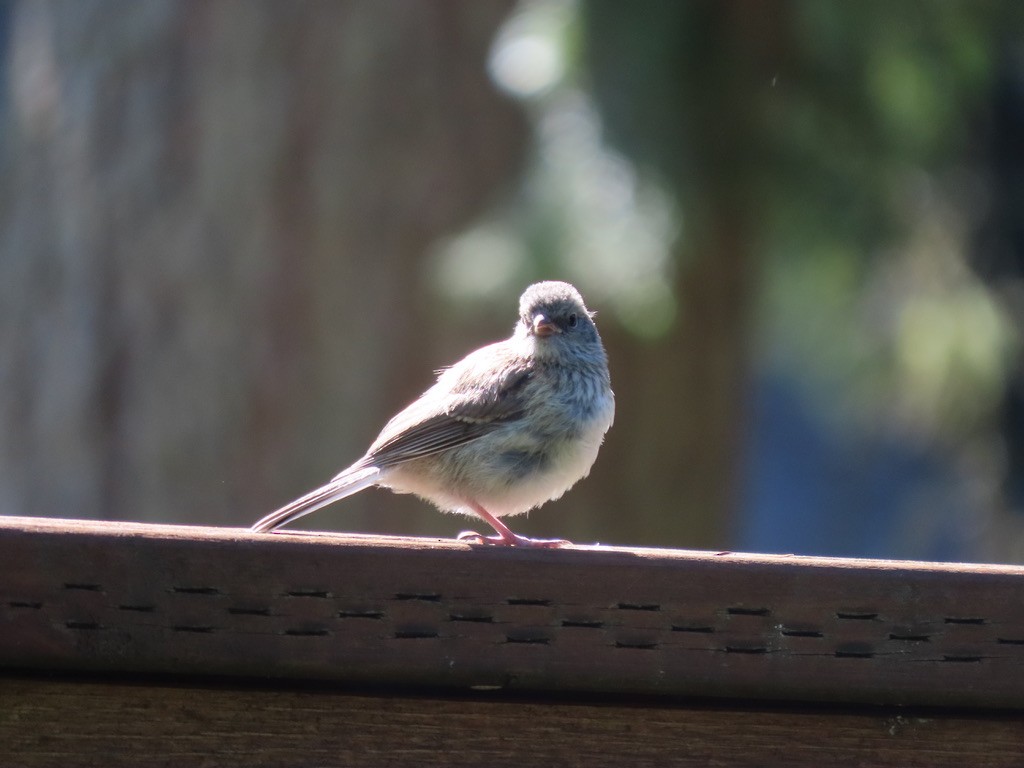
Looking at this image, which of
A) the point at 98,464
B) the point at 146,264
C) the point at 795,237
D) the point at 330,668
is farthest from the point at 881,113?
the point at 330,668

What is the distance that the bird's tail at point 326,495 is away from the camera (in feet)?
10.8

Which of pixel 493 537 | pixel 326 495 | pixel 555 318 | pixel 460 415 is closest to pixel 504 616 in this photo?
pixel 326 495

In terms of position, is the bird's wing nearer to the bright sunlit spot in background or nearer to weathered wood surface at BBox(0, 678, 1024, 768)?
the bright sunlit spot in background

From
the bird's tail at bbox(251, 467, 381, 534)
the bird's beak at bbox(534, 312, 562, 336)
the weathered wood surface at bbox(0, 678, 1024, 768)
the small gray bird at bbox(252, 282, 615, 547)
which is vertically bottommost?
the weathered wood surface at bbox(0, 678, 1024, 768)

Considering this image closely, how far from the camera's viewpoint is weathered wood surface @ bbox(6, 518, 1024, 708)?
5.87ft

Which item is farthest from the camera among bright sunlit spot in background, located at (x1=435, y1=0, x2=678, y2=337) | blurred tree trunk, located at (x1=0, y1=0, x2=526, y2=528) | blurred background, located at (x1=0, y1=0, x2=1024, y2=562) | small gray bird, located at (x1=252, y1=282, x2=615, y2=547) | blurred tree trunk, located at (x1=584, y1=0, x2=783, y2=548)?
blurred tree trunk, located at (x1=0, y1=0, x2=526, y2=528)

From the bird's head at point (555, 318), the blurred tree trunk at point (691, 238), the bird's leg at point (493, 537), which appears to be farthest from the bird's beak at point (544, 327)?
the blurred tree trunk at point (691, 238)

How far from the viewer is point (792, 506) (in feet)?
47.9

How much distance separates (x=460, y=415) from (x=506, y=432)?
0.72 feet

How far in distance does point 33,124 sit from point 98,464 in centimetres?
203

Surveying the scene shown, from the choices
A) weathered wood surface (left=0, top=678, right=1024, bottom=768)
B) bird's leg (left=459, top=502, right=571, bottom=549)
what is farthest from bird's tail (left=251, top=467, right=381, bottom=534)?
weathered wood surface (left=0, top=678, right=1024, bottom=768)

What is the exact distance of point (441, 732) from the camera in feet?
6.34

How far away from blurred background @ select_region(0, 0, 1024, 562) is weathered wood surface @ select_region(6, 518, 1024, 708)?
429 centimetres

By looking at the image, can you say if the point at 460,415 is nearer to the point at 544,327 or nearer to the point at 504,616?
the point at 544,327
